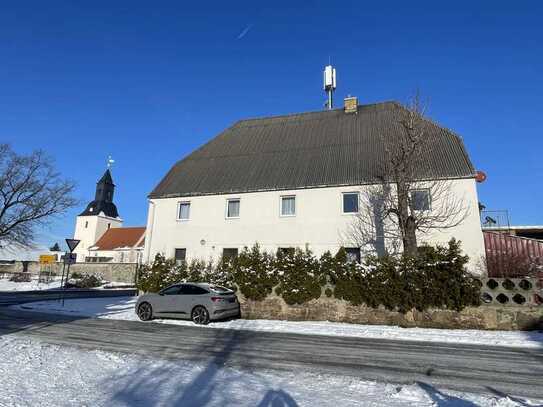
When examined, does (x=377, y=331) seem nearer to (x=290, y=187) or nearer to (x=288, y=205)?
(x=288, y=205)

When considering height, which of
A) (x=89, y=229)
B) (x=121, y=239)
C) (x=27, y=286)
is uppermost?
(x=89, y=229)

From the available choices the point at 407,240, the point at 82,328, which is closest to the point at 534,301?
the point at 407,240

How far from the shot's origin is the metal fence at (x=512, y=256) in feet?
54.7

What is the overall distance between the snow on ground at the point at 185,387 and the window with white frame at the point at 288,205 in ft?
48.6

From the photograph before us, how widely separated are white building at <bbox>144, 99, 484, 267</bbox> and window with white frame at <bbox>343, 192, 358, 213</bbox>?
6cm

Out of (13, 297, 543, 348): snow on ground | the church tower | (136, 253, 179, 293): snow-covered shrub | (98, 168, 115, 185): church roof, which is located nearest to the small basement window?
(136, 253, 179, 293): snow-covered shrub

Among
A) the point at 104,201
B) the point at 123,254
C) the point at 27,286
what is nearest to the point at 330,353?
the point at 27,286

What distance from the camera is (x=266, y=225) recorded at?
869 inches

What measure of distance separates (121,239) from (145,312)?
168 feet

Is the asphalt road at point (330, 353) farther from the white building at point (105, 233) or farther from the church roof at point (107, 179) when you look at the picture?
the church roof at point (107, 179)

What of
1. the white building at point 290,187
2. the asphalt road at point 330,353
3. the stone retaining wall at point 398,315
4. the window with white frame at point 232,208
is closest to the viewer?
the asphalt road at point 330,353

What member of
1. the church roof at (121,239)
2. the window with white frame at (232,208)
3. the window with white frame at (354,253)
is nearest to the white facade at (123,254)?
the church roof at (121,239)

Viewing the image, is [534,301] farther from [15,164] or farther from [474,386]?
[15,164]

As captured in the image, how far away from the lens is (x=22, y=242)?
33.8m
